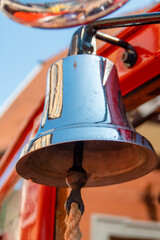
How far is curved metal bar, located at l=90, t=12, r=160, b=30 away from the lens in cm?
73

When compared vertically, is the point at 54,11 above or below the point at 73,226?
above

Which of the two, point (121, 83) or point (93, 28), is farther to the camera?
point (121, 83)

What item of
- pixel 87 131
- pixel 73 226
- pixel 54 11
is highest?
pixel 54 11

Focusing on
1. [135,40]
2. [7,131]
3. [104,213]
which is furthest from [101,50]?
[7,131]

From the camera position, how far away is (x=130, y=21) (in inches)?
29.9

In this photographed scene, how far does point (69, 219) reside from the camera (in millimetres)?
615

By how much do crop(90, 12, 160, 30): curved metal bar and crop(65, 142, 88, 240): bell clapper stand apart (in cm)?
28

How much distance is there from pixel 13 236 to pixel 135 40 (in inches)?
31.3

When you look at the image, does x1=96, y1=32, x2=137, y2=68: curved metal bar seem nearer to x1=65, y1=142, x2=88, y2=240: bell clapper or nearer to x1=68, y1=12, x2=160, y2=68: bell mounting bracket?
x1=68, y1=12, x2=160, y2=68: bell mounting bracket

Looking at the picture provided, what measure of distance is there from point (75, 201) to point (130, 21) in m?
0.40

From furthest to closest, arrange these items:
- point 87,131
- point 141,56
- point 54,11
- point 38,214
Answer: point 54,11 → point 38,214 → point 141,56 → point 87,131

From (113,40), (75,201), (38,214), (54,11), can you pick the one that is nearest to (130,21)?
(113,40)

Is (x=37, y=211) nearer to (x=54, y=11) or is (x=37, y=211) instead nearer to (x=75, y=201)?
(x=75, y=201)

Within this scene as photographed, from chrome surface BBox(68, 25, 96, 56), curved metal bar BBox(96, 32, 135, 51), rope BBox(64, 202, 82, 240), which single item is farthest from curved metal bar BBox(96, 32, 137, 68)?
rope BBox(64, 202, 82, 240)
